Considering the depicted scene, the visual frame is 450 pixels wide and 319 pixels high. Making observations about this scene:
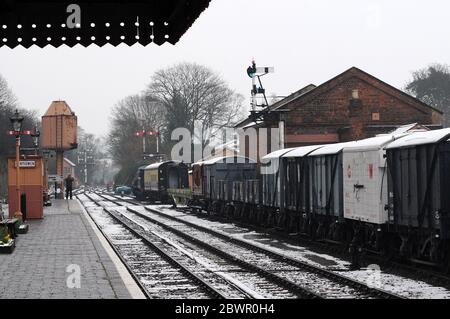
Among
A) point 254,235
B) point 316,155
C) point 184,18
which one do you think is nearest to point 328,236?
point 316,155

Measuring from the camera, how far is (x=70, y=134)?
59.4m

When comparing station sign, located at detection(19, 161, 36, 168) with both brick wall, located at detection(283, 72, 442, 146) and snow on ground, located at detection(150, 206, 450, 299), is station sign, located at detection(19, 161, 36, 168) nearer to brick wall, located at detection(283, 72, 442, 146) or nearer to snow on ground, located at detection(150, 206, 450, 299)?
snow on ground, located at detection(150, 206, 450, 299)

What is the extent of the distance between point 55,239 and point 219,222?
1359cm

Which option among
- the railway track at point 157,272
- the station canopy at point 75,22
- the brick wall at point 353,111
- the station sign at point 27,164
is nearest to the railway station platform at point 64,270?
the railway track at point 157,272

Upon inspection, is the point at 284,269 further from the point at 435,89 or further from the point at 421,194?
the point at 435,89

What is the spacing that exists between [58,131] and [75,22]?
53.2 meters

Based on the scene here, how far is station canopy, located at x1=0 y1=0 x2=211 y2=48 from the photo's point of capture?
6.50 metres

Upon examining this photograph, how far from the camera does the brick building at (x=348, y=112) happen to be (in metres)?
49.0

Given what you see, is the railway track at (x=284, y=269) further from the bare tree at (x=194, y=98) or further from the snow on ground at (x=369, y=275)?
the bare tree at (x=194, y=98)

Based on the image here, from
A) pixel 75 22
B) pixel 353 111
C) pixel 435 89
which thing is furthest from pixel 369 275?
pixel 435 89

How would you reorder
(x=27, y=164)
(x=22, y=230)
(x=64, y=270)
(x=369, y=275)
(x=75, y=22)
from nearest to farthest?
1. (x=75, y=22)
2. (x=64, y=270)
3. (x=369, y=275)
4. (x=22, y=230)
5. (x=27, y=164)

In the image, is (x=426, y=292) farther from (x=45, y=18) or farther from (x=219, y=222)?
(x=219, y=222)

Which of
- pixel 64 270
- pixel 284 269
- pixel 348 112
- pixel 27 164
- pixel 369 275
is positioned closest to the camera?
pixel 64 270

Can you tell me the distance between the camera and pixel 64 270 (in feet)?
47.6
